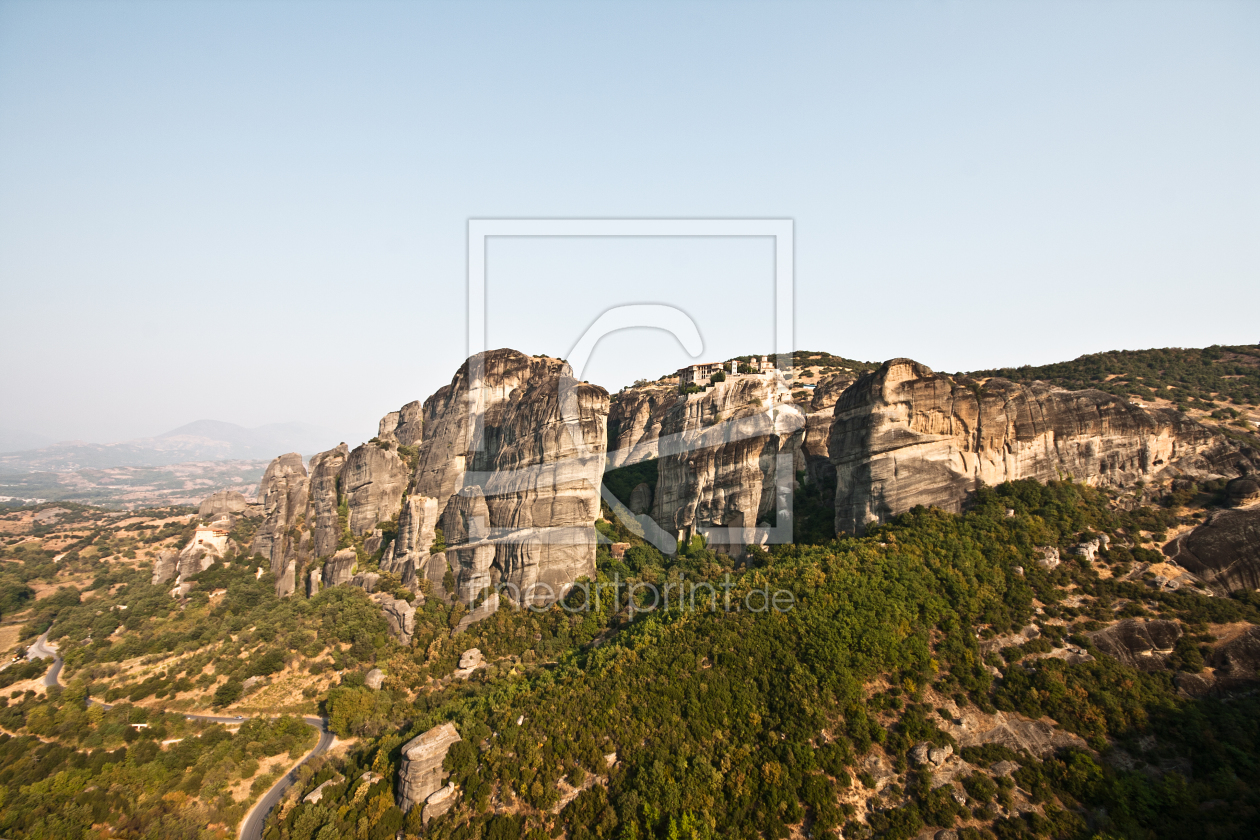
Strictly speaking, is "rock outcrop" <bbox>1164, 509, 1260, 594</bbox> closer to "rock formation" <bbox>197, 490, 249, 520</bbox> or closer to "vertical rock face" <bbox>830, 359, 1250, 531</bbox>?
"vertical rock face" <bbox>830, 359, 1250, 531</bbox>

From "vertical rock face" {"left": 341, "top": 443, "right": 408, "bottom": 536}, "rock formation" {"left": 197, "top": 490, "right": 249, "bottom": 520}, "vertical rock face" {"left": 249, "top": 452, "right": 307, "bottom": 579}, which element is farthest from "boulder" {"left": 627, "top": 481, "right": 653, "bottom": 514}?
"rock formation" {"left": 197, "top": 490, "right": 249, "bottom": 520}

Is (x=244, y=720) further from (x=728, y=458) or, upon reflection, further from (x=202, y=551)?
(x=728, y=458)

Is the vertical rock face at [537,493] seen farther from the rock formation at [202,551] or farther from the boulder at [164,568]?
the boulder at [164,568]

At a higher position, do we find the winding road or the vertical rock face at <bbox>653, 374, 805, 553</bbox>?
the vertical rock face at <bbox>653, 374, 805, 553</bbox>

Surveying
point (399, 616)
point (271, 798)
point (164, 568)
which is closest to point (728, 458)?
point (399, 616)

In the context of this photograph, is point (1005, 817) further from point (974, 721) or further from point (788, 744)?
point (788, 744)
